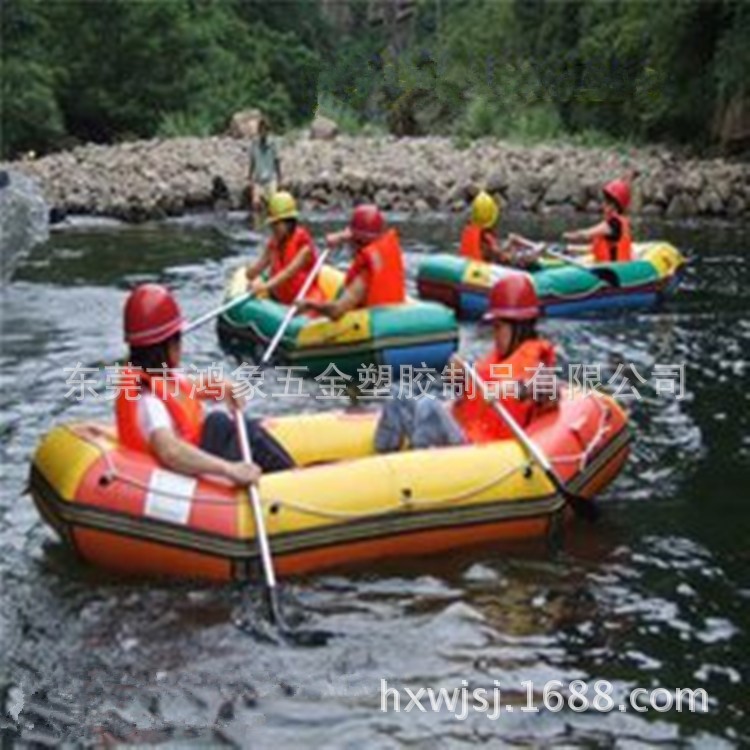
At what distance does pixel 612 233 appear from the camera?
11.4 m

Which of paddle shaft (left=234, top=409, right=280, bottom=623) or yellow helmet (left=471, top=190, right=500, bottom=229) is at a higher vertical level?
yellow helmet (left=471, top=190, right=500, bottom=229)

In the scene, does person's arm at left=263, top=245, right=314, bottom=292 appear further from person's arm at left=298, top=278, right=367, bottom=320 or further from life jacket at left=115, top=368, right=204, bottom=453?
life jacket at left=115, top=368, right=204, bottom=453

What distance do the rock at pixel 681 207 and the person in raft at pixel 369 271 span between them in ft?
31.0

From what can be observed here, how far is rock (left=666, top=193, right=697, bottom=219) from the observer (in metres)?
17.8

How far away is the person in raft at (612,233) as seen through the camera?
1130cm

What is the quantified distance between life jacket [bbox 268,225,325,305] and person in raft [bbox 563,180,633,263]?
2694 millimetres

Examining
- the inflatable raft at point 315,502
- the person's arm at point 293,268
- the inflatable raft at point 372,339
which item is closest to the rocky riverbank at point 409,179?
the person's arm at point 293,268

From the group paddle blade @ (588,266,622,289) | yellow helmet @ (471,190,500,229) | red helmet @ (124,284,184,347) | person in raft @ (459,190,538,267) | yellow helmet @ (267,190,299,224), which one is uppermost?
red helmet @ (124,284,184,347)

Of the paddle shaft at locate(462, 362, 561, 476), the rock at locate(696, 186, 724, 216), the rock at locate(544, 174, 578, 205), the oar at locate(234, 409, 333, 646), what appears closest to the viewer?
the oar at locate(234, 409, 333, 646)

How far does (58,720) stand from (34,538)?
1.83 metres

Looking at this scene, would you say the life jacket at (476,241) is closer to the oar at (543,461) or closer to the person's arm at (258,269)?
the person's arm at (258,269)

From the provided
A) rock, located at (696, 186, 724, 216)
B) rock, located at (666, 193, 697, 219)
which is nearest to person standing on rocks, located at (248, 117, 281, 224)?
rock, located at (666, 193, 697, 219)

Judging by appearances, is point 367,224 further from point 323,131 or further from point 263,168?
point 323,131

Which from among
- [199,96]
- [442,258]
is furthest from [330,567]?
[199,96]
